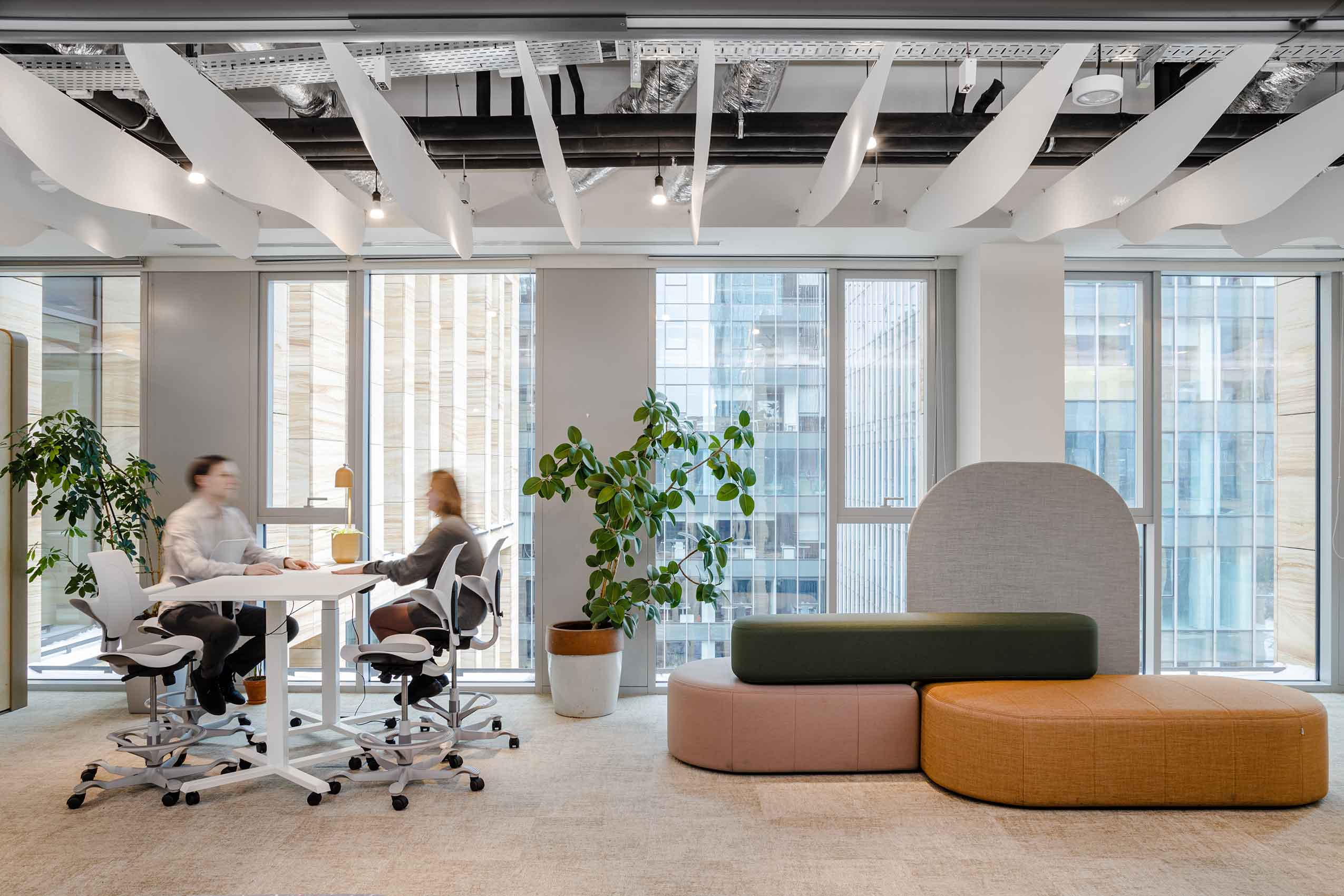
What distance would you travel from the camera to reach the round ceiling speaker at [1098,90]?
2.92 meters

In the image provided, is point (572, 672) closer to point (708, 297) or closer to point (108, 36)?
point (708, 297)

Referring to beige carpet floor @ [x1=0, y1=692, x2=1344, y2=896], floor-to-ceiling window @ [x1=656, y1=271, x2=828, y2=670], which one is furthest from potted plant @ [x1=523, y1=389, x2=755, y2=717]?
beige carpet floor @ [x1=0, y1=692, x2=1344, y2=896]

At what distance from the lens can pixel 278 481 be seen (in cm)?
572

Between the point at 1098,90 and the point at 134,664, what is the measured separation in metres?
4.44

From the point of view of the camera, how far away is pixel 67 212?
364 centimetres

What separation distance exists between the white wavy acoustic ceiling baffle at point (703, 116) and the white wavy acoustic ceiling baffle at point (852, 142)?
522mm

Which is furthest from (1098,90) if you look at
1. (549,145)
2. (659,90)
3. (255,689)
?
(255,689)

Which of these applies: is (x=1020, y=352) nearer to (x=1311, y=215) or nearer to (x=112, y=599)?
(x=1311, y=215)

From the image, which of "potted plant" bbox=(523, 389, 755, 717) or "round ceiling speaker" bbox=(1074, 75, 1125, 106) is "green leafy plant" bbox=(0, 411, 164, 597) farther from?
"round ceiling speaker" bbox=(1074, 75, 1125, 106)

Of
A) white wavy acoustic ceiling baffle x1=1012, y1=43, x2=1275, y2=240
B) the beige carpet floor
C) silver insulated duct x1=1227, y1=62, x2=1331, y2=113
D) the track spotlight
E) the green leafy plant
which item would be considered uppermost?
the track spotlight

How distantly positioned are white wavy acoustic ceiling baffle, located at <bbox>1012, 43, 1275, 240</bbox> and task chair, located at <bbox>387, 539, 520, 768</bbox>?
121 inches

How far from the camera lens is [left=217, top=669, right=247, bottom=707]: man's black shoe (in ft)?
13.6

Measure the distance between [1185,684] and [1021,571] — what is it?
33.8 inches

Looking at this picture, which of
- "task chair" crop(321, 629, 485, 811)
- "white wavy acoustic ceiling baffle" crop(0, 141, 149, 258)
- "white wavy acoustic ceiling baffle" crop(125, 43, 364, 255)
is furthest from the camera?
"task chair" crop(321, 629, 485, 811)
